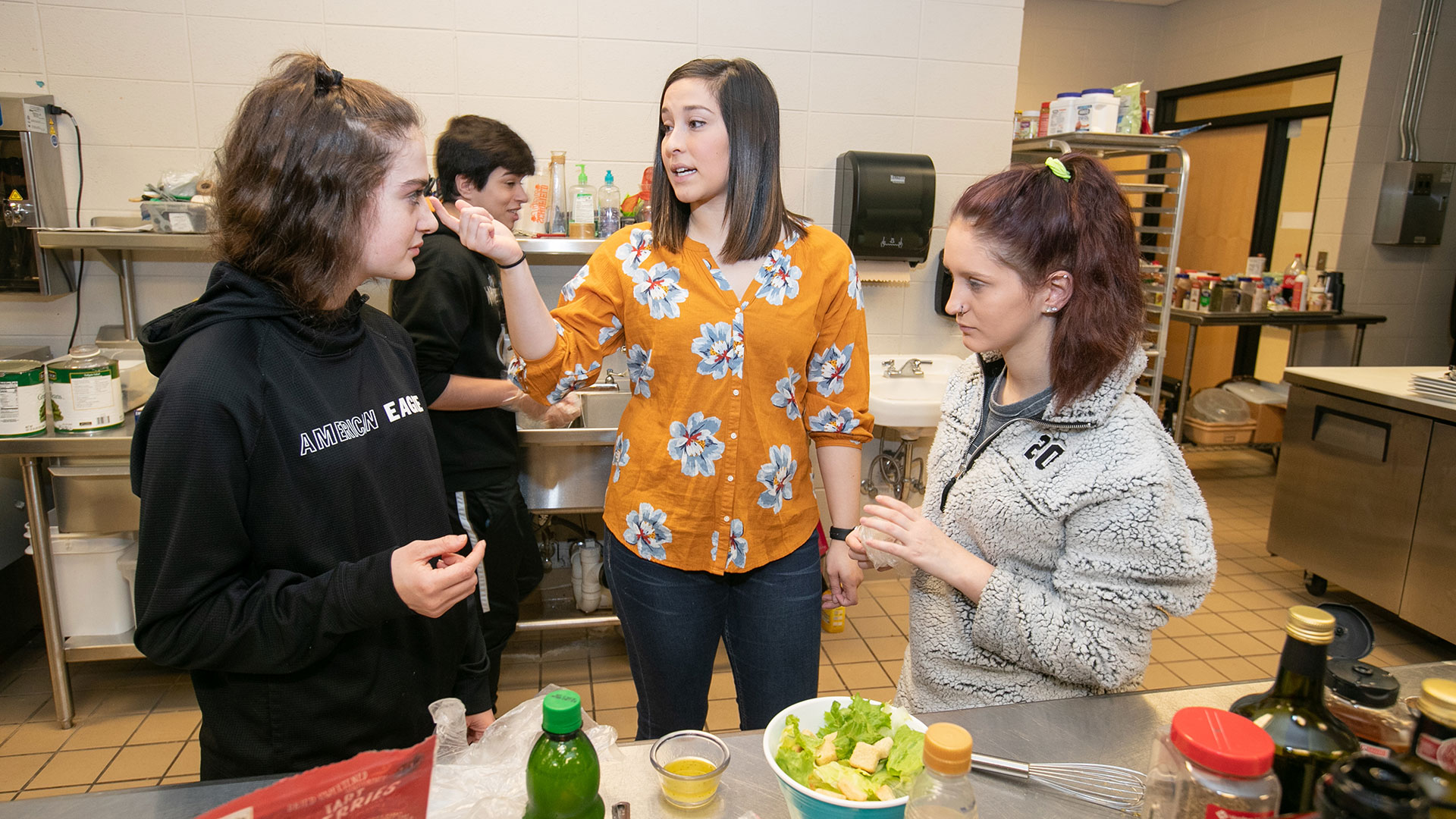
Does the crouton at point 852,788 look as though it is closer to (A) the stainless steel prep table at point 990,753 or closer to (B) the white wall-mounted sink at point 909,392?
(A) the stainless steel prep table at point 990,753

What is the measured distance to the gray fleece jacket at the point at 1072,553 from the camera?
3.53 ft

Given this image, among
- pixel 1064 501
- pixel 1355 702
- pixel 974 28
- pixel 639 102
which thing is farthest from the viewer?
pixel 974 28

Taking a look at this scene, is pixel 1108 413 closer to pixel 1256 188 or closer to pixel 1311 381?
pixel 1311 381

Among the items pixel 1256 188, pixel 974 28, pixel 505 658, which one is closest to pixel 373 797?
pixel 505 658

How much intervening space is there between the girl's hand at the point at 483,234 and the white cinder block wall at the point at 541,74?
6.60 feet

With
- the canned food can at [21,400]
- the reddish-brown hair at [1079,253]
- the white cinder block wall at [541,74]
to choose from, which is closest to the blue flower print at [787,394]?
the reddish-brown hair at [1079,253]

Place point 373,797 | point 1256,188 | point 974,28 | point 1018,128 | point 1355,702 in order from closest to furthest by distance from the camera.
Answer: point 373,797, point 1355,702, point 974,28, point 1018,128, point 1256,188

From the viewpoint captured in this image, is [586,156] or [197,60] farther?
[586,156]

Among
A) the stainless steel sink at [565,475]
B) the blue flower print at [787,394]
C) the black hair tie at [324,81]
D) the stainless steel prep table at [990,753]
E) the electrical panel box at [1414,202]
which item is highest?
the electrical panel box at [1414,202]

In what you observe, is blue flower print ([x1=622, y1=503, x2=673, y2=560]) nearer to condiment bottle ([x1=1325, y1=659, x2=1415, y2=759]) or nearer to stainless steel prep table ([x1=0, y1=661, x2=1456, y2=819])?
stainless steel prep table ([x1=0, y1=661, x2=1456, y2=819])

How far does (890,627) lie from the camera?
326 centimetres

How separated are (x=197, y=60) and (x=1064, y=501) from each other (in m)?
3.19

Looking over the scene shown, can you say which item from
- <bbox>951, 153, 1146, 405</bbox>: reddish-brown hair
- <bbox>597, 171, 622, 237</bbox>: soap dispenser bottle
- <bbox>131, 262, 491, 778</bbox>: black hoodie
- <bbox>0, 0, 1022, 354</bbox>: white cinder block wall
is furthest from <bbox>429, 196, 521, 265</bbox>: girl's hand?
<bbox>0, 0, 1022, 354</bbox>: white cinder block wall

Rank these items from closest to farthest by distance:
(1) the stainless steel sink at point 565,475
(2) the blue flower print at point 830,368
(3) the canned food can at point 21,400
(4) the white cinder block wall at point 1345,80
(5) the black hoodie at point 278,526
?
(5) the black hoodie at point 278,526, (2) the blue flower print at point 830,368, (3) the canned food can at point 21,400, (1) the stainless steel sink at point 565,475, (4) the white cinder block wall at point 1345,80
